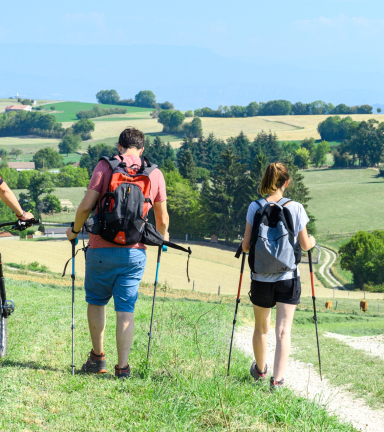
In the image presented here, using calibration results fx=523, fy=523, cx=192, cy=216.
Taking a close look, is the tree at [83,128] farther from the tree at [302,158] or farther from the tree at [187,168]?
the tree at [187,168]

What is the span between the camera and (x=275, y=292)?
17.8ft

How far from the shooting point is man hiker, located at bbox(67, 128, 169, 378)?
5.08 metres

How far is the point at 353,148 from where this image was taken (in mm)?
124438

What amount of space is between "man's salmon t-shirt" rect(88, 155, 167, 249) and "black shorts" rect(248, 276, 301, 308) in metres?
1.29

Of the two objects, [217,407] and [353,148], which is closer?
[217,407]

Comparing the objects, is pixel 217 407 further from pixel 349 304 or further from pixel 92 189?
pixel 349 304

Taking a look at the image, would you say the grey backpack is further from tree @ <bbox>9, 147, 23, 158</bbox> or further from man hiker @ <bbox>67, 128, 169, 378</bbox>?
tree @ <bbox>9, 147, 23, 158</bbox>

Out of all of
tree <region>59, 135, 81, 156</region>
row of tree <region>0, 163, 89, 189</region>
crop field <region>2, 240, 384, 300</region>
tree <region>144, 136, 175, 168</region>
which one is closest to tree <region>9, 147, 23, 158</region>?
tree <region>59, 135, 81, 156</region>

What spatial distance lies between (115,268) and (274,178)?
1890mm

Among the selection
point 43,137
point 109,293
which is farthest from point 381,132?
point 109,293

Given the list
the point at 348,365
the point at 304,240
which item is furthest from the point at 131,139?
the point at 348,365

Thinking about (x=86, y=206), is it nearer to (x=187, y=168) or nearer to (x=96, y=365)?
(x=96, y=365)

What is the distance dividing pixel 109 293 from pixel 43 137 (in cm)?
18568

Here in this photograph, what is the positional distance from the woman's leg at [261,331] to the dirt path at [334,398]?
1.75ft
